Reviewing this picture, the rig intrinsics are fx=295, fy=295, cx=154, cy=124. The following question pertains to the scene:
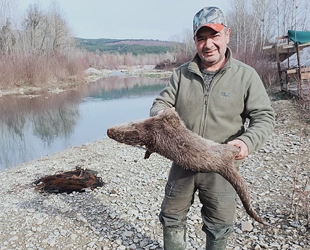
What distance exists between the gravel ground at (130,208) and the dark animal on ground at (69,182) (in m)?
0.16

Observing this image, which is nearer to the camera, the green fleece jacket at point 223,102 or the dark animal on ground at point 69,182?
the green fleece jacket at point 223,102

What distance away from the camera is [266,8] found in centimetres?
2562

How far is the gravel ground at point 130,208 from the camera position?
3350 millimetres

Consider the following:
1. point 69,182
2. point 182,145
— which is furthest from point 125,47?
point 182,145

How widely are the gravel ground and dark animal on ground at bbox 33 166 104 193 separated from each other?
16cm

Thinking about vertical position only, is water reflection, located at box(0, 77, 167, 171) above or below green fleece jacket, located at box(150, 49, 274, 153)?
below

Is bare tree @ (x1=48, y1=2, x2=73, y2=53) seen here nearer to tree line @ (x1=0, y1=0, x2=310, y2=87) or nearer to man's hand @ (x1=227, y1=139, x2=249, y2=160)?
tree line @ (x1=0, y1=0, x2=310, y2=87)

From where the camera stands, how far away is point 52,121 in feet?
40.9

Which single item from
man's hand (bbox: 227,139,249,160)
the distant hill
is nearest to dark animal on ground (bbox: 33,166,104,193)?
man's hand (bbox: 227,139,249,160)

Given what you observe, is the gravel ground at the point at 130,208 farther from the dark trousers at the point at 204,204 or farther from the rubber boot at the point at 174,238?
the dark trousers at the point at 204,204

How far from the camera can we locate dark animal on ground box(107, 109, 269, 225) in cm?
185

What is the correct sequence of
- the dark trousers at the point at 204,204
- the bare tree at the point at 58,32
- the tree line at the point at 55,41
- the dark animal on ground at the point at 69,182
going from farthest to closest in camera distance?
the bare tree at the point at 58,32, the tree line at the point at 55,41, the dark animal on ground at the point at 69,182, the dark trousers at the point at 204,204

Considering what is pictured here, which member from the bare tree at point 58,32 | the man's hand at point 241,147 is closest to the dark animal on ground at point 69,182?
the man's hand at point 241,147

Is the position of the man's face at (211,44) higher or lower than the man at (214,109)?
higher
